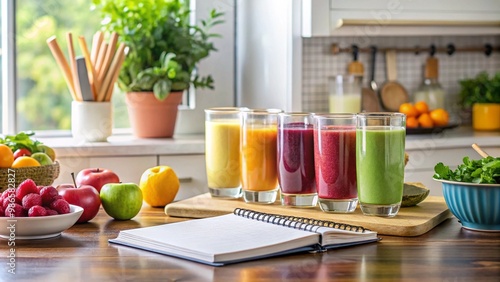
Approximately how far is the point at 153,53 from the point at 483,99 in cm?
152

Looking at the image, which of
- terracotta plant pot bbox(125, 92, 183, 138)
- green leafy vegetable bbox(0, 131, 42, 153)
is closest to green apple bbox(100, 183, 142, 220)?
green leafy vegetable bbox(0, 131, 42, 153)

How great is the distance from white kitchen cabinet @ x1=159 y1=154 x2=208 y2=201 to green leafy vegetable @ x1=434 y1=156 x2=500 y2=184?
154cm

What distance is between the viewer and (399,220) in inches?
67.2

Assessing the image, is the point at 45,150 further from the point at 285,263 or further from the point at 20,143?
the point at 285,263

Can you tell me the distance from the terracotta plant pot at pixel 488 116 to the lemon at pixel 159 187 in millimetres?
2073

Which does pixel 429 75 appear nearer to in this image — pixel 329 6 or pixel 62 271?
pixel 329 6

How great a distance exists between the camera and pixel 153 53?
3379 mm

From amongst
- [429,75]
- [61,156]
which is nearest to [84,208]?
[61,156]

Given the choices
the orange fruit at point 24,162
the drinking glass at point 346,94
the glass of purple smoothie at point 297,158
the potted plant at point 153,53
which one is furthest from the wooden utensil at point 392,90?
the orange fruit at point 24,162

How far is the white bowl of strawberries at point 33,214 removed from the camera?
5.20 feet

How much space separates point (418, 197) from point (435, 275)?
21.8 inches

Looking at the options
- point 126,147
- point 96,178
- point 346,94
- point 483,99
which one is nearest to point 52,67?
point 126,147

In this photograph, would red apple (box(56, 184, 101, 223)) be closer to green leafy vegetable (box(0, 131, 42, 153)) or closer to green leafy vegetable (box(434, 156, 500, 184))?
green leafy vegetable (box(0, 131, 42, 153))

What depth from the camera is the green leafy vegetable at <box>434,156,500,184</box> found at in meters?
1.64
